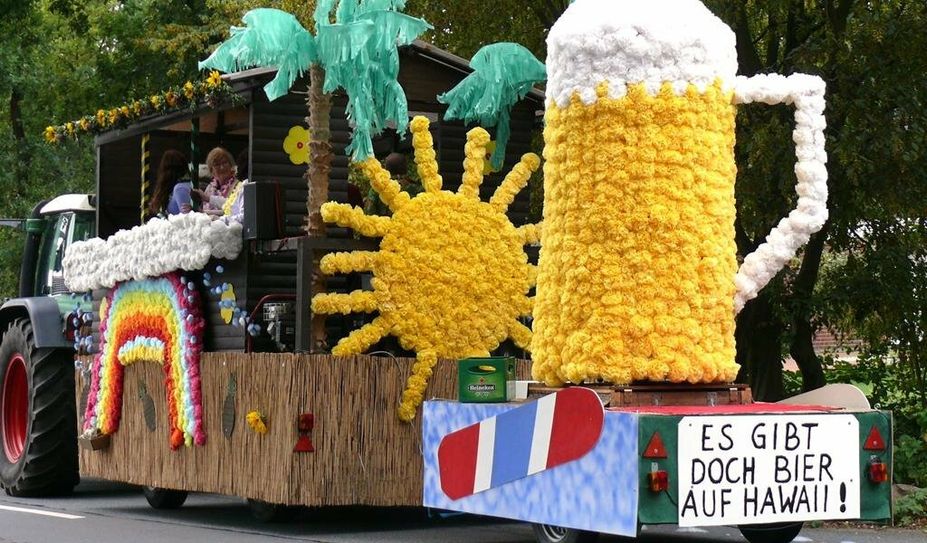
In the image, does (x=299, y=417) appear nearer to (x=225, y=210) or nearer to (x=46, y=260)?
(x=225, y=210)

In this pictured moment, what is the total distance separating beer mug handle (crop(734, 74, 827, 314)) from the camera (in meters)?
9.28

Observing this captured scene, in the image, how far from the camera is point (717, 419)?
26.9ft

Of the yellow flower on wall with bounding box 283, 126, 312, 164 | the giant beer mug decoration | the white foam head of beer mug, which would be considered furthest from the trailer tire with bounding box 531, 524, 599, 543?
the yellow flower on wall with bounding box 283, 126, 312, 164

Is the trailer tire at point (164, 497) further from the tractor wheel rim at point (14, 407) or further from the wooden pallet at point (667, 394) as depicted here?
the wooden pallet at point (667, 394)

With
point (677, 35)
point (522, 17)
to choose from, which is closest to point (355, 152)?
point (677, 35)

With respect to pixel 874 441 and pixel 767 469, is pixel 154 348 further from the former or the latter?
pixel 874 441

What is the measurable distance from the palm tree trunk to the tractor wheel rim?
17.2ft

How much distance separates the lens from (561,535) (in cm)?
895

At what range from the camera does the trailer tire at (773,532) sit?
941 cm

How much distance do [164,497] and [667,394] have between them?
5615mm

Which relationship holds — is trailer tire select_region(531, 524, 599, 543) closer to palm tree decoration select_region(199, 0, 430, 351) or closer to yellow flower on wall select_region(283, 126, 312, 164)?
palm tree decoration select_region(199, 0, 430, 351)

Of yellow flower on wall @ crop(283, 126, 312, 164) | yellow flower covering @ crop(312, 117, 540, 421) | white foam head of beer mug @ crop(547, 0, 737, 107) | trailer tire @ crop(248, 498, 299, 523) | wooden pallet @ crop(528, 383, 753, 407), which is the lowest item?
trailer tire @ crop(248, 498, 299, 523)

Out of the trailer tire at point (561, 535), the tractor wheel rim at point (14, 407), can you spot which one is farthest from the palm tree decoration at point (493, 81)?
the tractor wheel rim at point (14, 407)

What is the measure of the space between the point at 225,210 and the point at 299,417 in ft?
6.33
